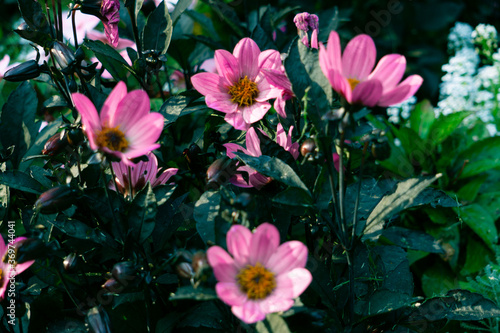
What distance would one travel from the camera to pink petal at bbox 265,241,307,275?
1.88 feet

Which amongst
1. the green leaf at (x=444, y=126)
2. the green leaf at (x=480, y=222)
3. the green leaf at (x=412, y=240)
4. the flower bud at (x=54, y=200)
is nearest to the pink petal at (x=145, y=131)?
the flower bud at (x=54, y=200)

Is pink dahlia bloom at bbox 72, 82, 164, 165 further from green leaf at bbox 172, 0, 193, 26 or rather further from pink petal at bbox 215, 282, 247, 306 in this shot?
green leaf at bbox 172, 0, 193, 26

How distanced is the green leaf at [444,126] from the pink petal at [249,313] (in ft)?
3.50

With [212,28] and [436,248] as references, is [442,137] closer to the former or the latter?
[436,248]

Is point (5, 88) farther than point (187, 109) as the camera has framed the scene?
Yes

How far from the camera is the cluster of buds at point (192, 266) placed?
0.55 meters

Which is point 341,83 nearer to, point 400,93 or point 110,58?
point 400,93

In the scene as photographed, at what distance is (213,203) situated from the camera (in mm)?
692

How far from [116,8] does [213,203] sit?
0.38 m

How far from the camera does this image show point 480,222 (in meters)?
1.27

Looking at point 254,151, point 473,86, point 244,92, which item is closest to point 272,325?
point 254,151


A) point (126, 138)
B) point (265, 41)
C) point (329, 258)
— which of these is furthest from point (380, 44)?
point (126, 138)

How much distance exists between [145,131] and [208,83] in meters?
0.20

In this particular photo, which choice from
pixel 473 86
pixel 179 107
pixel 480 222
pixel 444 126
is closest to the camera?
pixel 179 107
